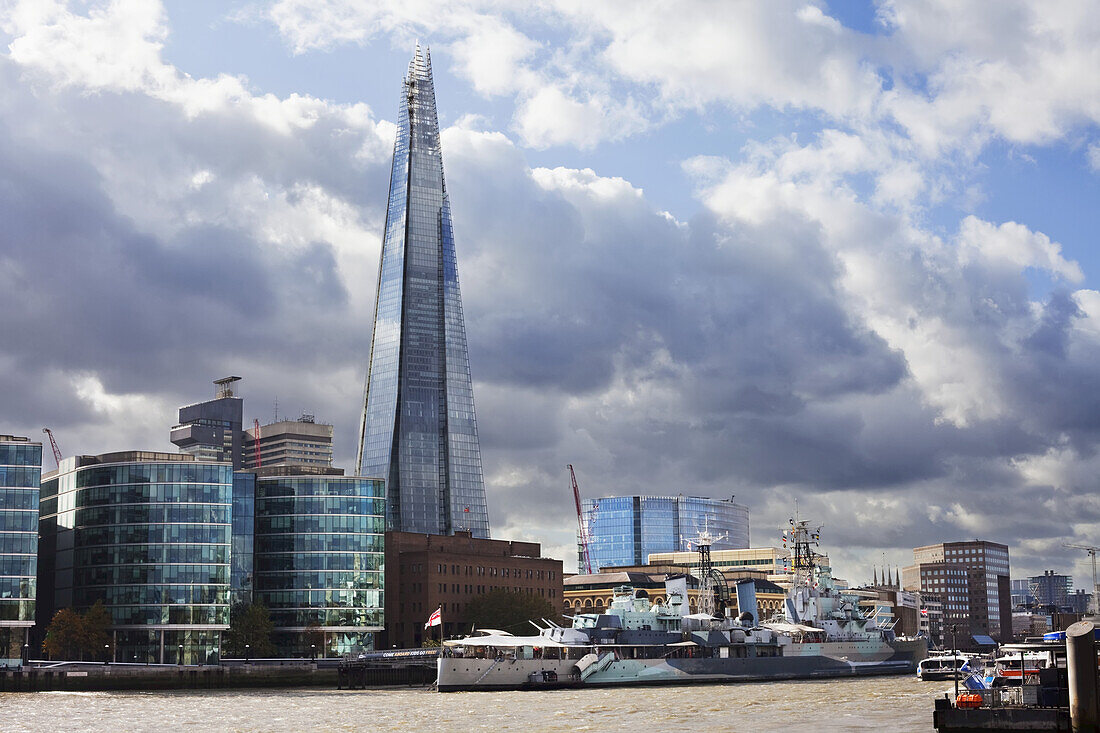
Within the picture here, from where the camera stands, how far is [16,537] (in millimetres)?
146125

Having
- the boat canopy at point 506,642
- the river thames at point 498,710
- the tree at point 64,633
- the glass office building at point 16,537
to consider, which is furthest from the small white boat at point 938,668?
the glass office building at point 16,537

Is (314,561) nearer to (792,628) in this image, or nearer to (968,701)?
(792,628)

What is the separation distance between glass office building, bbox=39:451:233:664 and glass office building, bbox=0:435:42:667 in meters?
14.7

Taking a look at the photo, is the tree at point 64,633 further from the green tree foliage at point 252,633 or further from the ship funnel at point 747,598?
the ship funnel at point 747,598

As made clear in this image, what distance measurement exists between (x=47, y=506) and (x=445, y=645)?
80457mm

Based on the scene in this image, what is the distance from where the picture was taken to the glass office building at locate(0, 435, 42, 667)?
14562 centimetres

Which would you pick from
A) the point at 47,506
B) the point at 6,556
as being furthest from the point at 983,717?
the point at 47,506

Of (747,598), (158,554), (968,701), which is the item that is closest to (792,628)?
(747,598)

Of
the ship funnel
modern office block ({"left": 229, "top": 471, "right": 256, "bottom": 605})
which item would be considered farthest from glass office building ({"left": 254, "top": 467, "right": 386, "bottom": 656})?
the ship funnel

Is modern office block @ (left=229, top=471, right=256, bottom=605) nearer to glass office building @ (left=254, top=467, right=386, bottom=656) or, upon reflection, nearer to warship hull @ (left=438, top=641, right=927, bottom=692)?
glass office building @ (left=254, top=467, right=386, bottom=656)

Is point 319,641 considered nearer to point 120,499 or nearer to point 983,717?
point 120,499

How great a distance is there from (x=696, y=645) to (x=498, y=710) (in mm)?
45032

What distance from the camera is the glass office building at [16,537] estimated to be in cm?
14562

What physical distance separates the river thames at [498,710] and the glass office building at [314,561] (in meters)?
57.5
